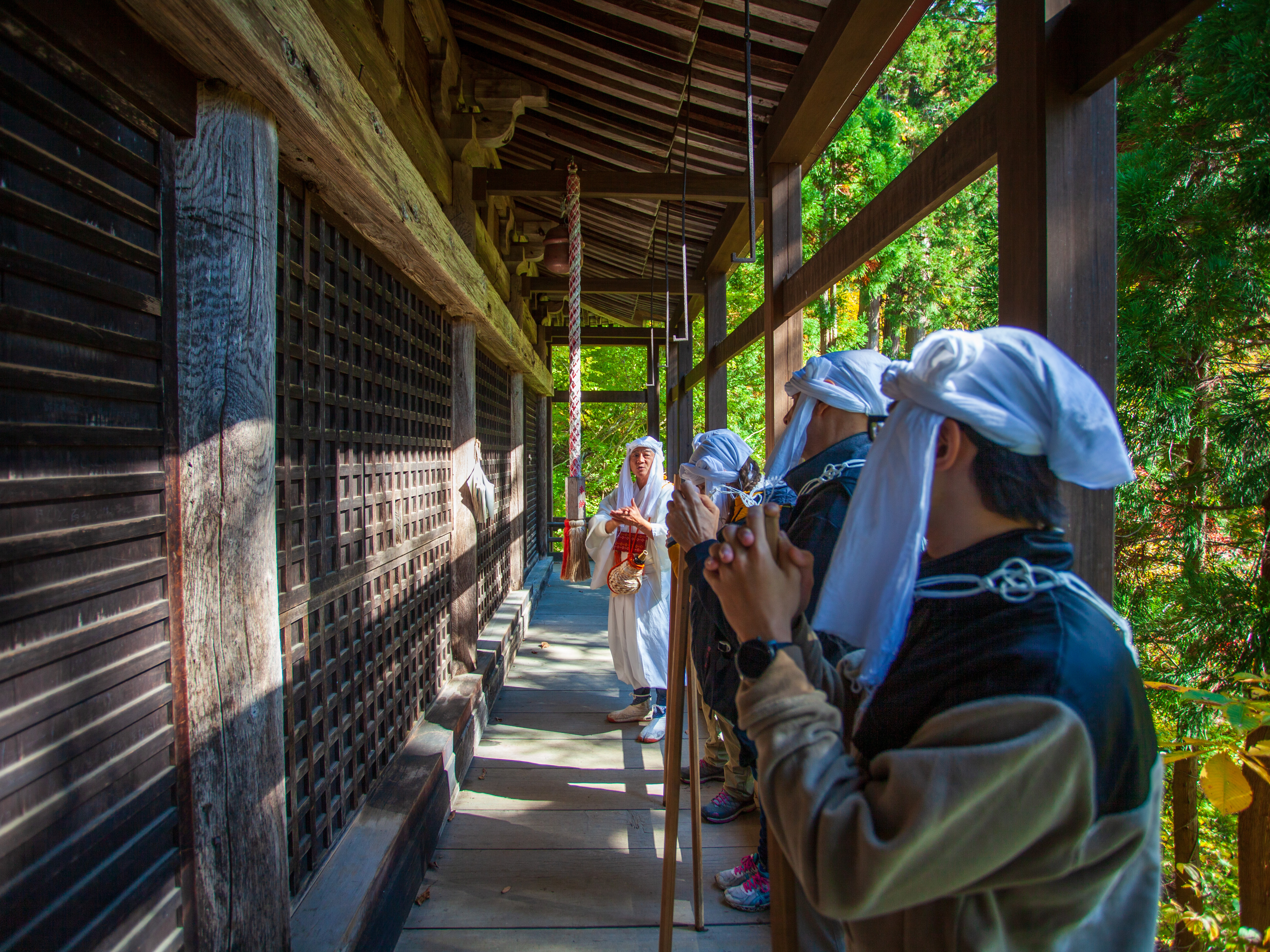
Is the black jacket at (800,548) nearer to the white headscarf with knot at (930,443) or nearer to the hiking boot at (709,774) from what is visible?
the white headscarf with knot at (930,443)

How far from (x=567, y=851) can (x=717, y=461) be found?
1870mm

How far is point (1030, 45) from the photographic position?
144 cm

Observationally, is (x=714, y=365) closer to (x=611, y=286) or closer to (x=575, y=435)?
(x=575, y=435)

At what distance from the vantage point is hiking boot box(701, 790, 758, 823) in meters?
3.28

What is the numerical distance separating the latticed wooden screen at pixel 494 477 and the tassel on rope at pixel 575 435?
70cm

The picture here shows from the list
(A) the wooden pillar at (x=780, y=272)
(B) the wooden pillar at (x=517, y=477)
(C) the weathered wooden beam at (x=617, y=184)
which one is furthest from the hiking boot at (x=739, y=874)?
(B) the wooden pillar at (x=517, y=477)

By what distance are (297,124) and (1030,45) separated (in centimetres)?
172

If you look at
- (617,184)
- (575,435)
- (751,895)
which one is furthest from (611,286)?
(751,895)

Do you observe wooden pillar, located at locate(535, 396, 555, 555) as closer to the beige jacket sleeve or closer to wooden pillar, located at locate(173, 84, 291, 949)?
wooden pillar, located at locate(173, 84, 291, 949)

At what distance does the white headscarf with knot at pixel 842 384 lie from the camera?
1.95 metres

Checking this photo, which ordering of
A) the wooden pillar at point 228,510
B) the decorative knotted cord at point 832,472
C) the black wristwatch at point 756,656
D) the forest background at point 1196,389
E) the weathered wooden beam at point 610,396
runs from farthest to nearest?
the weathered wooden beam at point 610,396 → the forest background at point 1196,389 → the decorative knotted cord at point 832,472 → the wooden pillar at point 228,510 → the black wristwatch at point 756,656

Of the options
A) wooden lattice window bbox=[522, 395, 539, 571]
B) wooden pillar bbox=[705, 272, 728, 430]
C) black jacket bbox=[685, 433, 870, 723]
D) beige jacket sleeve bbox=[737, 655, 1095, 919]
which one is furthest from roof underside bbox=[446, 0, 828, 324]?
wooden lattice window bbox=[522, 395, 539, 571]

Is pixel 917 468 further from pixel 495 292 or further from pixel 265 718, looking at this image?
pixel 495 292

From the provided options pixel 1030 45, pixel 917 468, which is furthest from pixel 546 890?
pixel 1030 45
